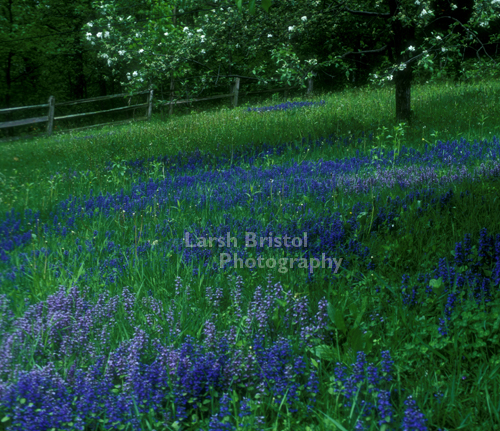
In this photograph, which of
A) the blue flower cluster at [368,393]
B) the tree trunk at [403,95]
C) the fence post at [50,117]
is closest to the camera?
the blue flower cluster at [368,393]

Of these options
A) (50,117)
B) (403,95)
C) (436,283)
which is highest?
(50,117)

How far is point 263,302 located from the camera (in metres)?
2.83

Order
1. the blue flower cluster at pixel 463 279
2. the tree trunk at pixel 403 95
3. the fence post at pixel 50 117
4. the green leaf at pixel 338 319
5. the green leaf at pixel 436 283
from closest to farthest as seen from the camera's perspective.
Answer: the green leaf at pixel 338 319, the blue flower cluster at pixel 463 279, the green leaf at pixel 436 283, the tree trunk at pixel 403 95, the fence post at pixel 50 117

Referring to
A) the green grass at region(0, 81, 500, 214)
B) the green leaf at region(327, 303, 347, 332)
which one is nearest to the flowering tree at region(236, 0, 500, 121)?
the green grass at region(0, 81, 500, 214)

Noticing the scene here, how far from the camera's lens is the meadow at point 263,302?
2.07 m

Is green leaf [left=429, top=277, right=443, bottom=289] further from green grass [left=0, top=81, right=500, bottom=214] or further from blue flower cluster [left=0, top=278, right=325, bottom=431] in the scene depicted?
green grass [left=0, top=81, right=500, bottom=214]

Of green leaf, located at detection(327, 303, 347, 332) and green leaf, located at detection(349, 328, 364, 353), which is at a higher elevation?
green leaf, located at detection(327, 303, 347, 332)

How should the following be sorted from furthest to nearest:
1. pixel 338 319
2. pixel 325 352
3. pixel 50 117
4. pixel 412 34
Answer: pixel 50 117 → pixel 412 34 → pixel 338 319 → pixel 325 352

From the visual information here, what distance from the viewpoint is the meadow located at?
6.81 feet

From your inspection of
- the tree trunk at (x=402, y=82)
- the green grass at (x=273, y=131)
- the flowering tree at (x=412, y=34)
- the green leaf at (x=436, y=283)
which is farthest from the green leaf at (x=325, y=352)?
the tree trunk at (x=402, y=82)

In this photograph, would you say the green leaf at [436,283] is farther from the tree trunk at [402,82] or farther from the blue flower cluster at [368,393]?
the tree trunk at [402,82]

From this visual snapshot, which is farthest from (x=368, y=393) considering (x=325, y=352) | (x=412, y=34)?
(x=412, y=34)

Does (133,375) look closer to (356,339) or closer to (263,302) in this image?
(263,302)

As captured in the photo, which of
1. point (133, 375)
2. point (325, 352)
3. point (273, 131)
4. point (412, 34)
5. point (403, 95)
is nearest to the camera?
point (133, 375)
